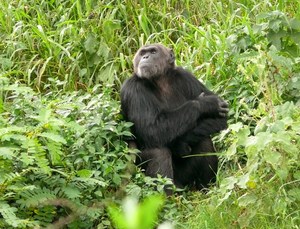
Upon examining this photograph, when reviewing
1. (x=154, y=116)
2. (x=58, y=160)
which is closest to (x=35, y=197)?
(x=58, y=160)

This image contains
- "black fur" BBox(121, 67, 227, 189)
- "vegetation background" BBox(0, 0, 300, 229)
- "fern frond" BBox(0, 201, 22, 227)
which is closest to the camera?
"fern frond" BBox(0, 201, 22, 227)

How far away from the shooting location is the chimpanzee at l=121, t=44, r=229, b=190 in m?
5.11

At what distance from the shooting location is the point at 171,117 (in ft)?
16.9

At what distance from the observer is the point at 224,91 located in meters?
5.93

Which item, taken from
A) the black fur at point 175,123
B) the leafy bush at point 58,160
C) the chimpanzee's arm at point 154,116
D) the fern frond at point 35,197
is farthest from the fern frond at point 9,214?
the chimpanzee's arm at point 154,116

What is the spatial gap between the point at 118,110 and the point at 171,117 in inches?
17.6

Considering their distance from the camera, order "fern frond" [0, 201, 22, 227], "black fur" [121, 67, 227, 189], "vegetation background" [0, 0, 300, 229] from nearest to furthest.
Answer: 1. "fern frond" [0, 201, 22, 227]
2. "vegetation background" [0, 0, 300, 229]
3. "black fur" [121, 67, 227, 189]

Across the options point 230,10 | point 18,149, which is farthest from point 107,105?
point 230,10

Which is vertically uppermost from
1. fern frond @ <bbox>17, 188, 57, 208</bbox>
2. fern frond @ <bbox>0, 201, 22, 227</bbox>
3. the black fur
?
fern frond @ <bbox>0, 201, 22, 227</bbox>

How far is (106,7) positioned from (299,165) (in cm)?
379

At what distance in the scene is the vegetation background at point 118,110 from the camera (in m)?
3.87

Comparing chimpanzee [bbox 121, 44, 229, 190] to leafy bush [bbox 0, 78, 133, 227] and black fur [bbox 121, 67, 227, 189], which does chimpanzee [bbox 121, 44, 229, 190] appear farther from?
leafy bush [bbox 0, 78, 133, 227]

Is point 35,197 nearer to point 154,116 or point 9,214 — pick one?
point 9,214

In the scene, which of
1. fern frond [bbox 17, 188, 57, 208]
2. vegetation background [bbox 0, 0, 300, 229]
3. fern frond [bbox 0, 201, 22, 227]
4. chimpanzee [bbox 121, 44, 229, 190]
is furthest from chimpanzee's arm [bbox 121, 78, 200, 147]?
fern frond [bbox 0, 201, 22, 227]
